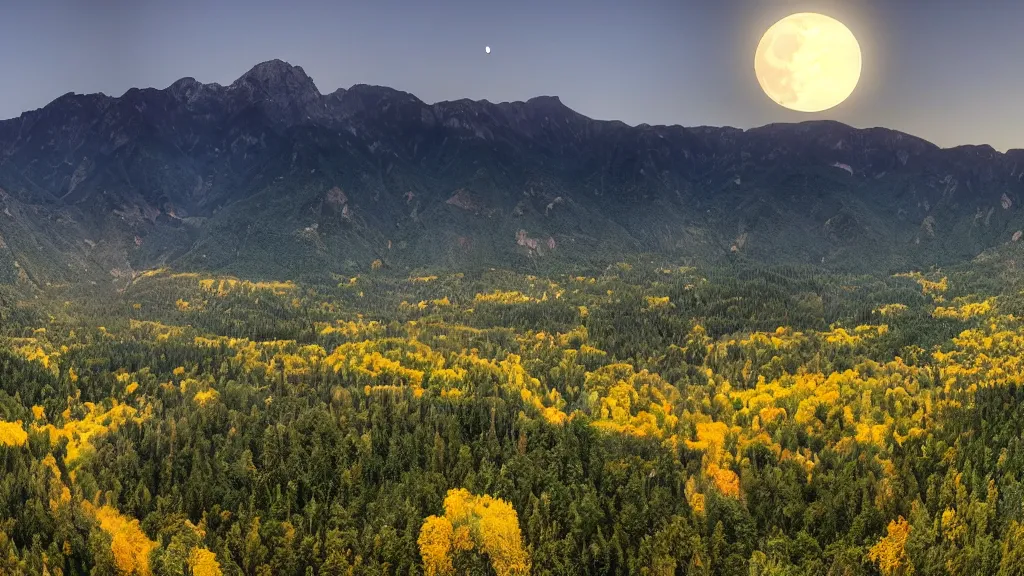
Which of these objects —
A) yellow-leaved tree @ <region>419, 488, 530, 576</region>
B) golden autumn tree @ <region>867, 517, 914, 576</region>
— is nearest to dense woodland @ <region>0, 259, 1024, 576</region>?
Result: yellow-leaved tree @ <region>419, 488, 530, 576</region>

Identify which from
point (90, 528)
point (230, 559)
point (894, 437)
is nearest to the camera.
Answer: point (230, 559)

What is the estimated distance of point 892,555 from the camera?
452 ft

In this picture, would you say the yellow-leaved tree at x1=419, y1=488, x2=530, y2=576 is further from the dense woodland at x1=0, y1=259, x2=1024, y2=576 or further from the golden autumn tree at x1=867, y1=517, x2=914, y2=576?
the golden autumn tree at x1=867, y1=517, x2=914, y2=576

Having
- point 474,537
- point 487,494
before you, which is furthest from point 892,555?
point 487,494

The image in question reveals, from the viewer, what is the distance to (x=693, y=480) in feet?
539

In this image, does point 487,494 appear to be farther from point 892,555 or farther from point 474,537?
point 892,555

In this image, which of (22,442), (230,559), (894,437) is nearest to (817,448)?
(894,437)

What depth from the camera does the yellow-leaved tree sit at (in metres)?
139

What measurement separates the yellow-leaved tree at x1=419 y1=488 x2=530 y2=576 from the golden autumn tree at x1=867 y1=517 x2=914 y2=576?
240 ft

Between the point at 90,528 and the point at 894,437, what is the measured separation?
20375 centimetres

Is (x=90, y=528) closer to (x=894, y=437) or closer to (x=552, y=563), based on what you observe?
(x=552, y=563)

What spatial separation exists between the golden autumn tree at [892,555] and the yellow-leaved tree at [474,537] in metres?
73.3

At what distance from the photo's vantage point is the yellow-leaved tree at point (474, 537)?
139 metres

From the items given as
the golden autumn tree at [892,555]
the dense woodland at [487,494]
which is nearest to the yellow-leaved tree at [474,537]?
the dense woodland at [487,494]
